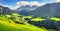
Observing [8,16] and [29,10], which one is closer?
[8,16]

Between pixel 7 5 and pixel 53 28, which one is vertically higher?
pixel 7 5

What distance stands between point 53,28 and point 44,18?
0.72 meters

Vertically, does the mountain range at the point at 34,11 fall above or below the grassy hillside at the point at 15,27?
above

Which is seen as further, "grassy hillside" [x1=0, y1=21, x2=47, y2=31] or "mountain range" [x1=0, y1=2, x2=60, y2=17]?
"mountain range" [x1=0, y1=2, x2=60, y2=17]

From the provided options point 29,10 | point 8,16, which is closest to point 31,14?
point 29,10

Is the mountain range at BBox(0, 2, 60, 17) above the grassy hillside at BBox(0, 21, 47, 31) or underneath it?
above

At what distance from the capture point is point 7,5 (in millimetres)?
9641

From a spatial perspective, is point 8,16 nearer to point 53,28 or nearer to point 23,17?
point 23,17

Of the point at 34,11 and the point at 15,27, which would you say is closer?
the point at 15,27

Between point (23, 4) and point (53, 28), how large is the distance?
2.00m

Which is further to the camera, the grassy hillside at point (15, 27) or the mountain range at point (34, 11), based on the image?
the mountain range at point (34, 11)

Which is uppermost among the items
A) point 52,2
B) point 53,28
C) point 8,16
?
point 52,2

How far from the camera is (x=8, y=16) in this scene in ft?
30.8

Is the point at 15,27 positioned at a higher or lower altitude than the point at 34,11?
lower
